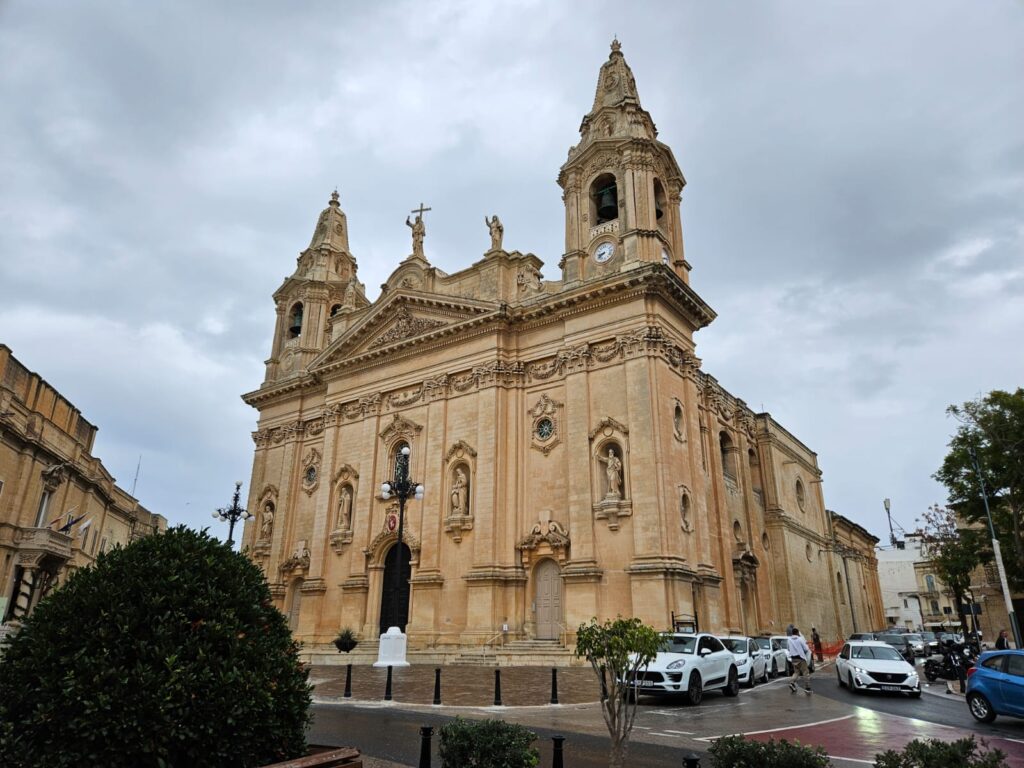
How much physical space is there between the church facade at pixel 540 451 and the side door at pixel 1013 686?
10.6 metres

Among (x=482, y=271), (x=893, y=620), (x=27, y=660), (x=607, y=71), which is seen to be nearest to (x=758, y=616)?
(x=482, y=271)

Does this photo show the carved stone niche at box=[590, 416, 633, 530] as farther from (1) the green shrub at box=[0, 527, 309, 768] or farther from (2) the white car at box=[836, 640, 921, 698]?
(1) the green shrub at box=[0, 527, 309, 768]

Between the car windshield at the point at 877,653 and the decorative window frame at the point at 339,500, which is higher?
the decorative window frame at the point at 339,500

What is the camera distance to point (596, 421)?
2603 cm

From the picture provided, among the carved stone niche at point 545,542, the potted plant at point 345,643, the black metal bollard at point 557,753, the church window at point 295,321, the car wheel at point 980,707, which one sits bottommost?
the car wheel at point 980,707

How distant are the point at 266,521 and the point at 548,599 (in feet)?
58.9

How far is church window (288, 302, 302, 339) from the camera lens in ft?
136

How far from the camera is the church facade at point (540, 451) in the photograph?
80.7 ft

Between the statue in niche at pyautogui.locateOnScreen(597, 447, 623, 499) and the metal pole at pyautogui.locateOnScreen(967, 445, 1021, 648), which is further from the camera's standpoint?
the statue in niche at pyautogui.locateOnScreen(597, 447, 623, 499)

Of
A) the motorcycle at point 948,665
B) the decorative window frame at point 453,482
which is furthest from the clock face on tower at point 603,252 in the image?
the motorcycle at point 948,665

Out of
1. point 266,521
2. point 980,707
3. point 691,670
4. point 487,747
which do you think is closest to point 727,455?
point 691,670

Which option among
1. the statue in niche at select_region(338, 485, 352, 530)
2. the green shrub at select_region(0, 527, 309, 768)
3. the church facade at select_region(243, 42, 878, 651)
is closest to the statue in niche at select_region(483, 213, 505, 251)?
the church facade at select_region(243, 42, 878, 651)

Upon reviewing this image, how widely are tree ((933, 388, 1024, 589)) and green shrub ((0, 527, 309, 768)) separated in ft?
99.7

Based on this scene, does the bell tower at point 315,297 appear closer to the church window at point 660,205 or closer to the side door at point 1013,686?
the church window at point 660,205
